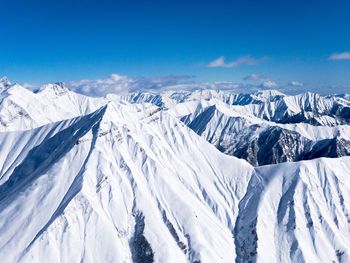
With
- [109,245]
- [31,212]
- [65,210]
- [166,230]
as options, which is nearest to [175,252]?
[166,230]

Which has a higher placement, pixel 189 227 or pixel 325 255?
pixel 189 227

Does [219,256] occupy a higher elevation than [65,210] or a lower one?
lower

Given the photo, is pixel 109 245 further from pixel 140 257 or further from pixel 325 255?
pixel 325 255

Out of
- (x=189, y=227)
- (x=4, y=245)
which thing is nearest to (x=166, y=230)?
(x=189, y=227)

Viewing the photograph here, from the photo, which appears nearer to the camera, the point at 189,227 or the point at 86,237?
the point at 86,237

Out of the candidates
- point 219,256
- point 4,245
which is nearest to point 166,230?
point 219,256

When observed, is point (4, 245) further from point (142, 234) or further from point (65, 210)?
point (142, 234)

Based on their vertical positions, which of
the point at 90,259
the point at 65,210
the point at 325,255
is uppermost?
the point at 65,210

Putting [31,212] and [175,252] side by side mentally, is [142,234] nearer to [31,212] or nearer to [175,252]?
[175,252]

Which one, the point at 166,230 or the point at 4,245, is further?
the point at 166,230
